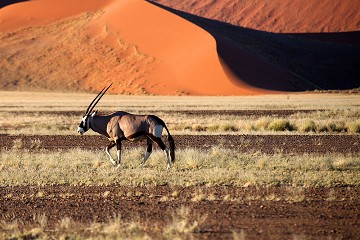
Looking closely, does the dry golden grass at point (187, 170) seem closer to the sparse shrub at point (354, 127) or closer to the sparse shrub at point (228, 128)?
the sparse shrub at point (354, 127)

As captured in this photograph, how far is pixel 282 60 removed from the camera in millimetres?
86750

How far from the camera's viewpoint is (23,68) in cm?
8219

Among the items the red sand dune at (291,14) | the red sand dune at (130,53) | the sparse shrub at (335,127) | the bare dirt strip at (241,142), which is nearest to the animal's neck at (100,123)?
the bare dirt strip at (241,142)

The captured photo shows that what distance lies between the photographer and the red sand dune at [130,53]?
73.5 meters

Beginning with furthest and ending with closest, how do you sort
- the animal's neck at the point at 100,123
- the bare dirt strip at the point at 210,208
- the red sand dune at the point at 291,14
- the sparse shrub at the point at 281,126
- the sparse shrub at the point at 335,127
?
the red sand dune at the point at 291,14 → the sparse shrub at the point at 281,126 → the sparse shrub at the point at 335,127 → the animal's neck at the point at 100,123 → the bare dirt strip at the point at 210,208

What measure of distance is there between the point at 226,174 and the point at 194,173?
2.22 feet

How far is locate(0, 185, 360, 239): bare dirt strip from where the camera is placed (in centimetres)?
806

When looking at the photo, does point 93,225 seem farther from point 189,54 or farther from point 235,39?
point 235,39

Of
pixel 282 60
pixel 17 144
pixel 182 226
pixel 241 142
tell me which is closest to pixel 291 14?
pixel 282 60

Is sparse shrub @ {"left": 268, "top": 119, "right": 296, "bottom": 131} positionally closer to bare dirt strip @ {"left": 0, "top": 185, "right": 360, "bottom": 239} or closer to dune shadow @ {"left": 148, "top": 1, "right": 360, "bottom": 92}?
bare dirt strip @ {"left": 0, "top": 185, "right": 360, "bottom": 239}

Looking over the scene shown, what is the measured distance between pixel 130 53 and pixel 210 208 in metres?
74.4

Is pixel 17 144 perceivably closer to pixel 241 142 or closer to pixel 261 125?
pixel 241 142

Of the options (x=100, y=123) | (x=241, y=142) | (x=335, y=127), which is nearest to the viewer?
(x=100, y=123)

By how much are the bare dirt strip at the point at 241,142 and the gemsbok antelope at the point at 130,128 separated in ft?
14.1
